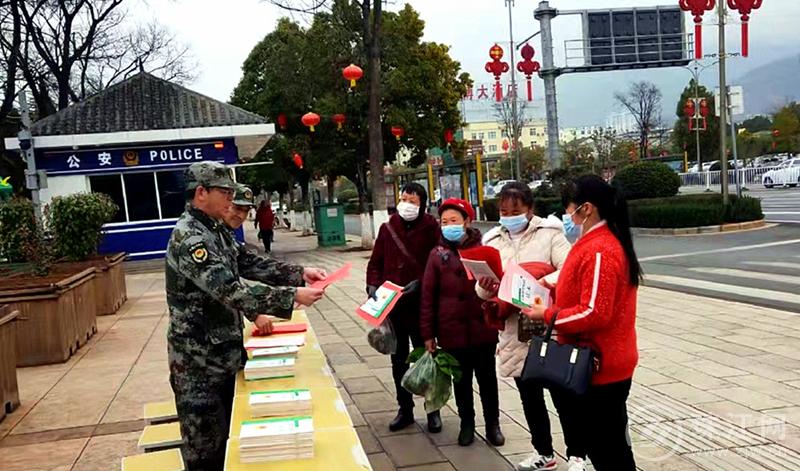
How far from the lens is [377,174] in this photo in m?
16.8

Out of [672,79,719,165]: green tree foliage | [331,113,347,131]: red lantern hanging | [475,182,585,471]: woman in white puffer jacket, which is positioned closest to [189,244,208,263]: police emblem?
[475,182,585,471]: woman in white puffer jacket

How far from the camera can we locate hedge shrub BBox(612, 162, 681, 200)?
1980 cm

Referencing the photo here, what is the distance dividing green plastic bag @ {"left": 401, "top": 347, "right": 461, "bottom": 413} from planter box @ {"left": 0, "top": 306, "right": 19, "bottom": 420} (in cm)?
322

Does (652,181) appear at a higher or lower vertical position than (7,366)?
higher

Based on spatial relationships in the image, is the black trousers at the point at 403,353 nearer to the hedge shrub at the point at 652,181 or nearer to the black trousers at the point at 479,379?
the black trousers at the point at 479,379

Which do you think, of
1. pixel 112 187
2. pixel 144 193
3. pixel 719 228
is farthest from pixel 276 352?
pixel 719 228

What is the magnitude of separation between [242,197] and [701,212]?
15.9m

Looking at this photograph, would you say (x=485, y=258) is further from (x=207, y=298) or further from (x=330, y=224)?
(x=330, y=224)

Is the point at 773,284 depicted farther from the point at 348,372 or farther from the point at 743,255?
the point at 348,372

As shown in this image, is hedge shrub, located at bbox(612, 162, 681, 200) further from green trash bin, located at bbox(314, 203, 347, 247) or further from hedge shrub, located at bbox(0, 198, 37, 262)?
hedge shrub, located at bbox(0, 198, 37, 262)

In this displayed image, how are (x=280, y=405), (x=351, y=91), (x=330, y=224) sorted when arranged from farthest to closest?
(x=330, y=224) → (x=351, y=91) → (x=280, y=405)

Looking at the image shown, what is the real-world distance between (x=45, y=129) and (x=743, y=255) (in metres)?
15.8

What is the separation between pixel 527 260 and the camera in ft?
12.2

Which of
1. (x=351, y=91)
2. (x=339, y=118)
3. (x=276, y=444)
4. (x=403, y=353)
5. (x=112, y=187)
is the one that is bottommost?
(x=403, y=353)
